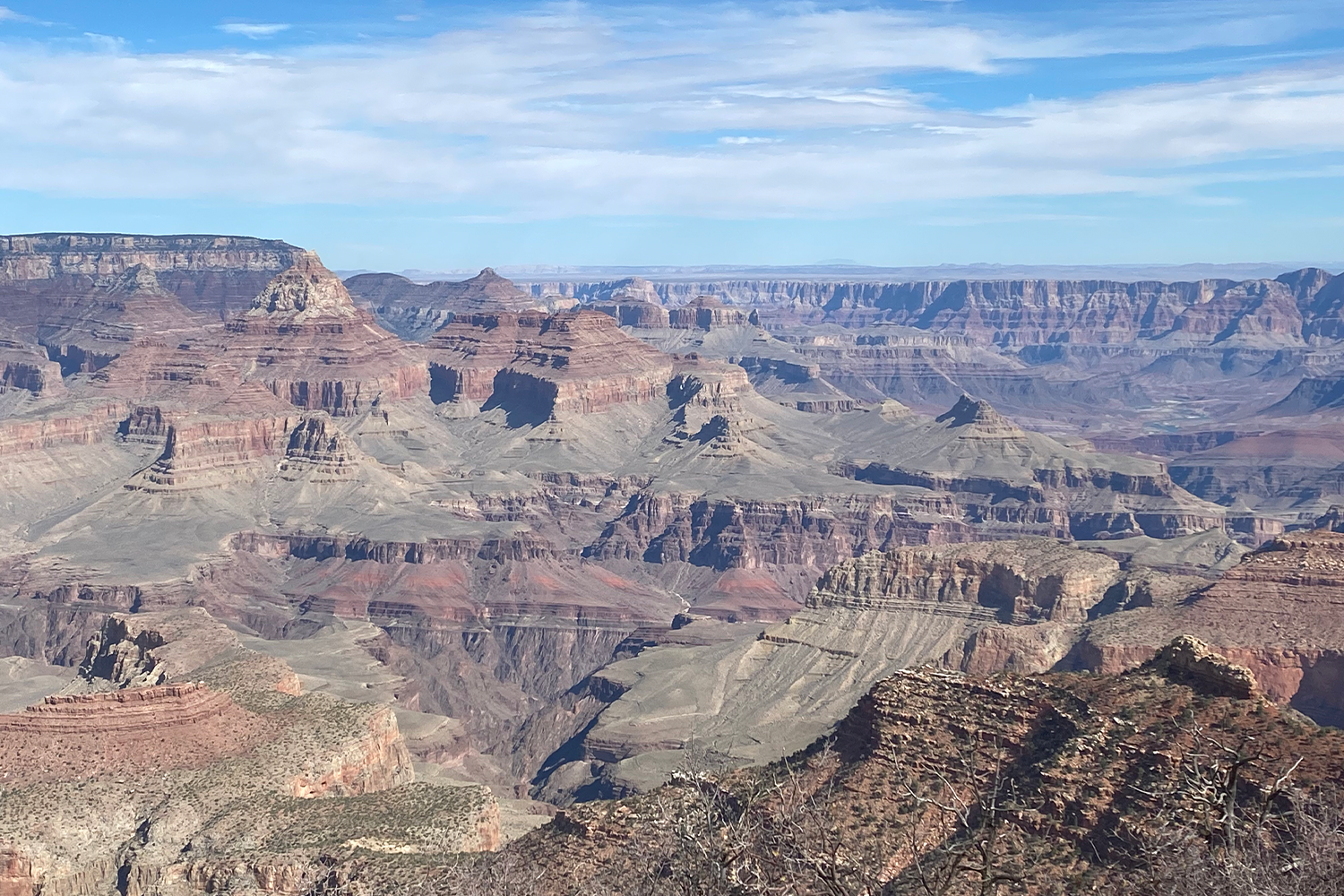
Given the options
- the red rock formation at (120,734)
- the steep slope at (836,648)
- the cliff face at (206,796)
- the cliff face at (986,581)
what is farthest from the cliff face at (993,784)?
the cliff face at (986,581)

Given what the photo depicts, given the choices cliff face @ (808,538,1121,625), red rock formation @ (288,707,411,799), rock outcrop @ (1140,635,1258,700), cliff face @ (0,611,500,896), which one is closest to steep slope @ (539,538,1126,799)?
cliff face @ (808,538,1121,625)

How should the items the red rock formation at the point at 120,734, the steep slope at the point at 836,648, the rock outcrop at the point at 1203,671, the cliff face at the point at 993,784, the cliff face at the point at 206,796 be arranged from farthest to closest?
the steep slope at the point at 836,648, the red rock formation at the point at 120,734, the cliff face at the point at 206,796, the rock outcrop at the point at 1203,671, the cliff face at the point at 993,784

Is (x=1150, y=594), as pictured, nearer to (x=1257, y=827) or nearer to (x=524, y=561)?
(x=1257, y=827)

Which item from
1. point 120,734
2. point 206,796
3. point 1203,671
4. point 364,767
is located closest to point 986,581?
point 364,767

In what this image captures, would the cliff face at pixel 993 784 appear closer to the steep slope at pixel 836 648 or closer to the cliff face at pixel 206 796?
the cliff face at pixel 206 796

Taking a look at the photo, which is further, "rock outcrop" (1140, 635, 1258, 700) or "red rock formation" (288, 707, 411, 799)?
"red rock formation" (288, 707, 411, 799)

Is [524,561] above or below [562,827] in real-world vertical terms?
below

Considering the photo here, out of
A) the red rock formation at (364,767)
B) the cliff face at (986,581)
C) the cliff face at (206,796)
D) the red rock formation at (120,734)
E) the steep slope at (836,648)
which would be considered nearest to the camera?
the cliff face at (206,796)

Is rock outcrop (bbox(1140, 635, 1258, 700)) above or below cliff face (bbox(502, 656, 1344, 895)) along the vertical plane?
above

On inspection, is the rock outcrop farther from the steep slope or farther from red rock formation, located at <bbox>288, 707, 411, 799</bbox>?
the steep slope

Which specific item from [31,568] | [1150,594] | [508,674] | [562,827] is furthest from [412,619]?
[562,827]

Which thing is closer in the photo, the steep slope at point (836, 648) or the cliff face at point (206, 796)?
the cliff face at point (206, 796)
